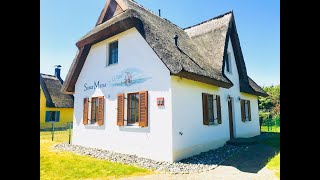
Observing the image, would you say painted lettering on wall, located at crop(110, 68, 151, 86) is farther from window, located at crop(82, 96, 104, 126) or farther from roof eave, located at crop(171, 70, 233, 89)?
roof eave, located at crop(171, 70, 233, 89)

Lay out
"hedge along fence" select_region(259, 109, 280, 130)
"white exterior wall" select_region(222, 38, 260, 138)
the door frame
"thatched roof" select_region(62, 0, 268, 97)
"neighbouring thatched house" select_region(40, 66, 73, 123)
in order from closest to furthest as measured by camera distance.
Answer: "thatched roof" select_region(62, 0, 268, 97) → the door frame → "white exterior wall" select_region(222, 38, 260, 138) → "hedge along fence" select_region(259, 109, 280, 130) → "neighbouring thatched house" select_region(40, 66, 73, 123)

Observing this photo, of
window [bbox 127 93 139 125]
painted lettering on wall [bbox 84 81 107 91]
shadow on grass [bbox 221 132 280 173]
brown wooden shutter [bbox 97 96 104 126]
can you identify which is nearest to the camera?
shadow on grass [bbox 221 132 280 173]

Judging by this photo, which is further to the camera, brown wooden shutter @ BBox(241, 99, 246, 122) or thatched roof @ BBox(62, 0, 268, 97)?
brown wooden shutter @ BBox(241, 99, 246, 122)

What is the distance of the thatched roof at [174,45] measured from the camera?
8.67 meters

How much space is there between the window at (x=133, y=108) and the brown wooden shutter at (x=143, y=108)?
398 mm

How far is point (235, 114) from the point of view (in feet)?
43.2

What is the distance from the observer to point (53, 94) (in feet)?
89.5

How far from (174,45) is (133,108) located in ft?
10.4

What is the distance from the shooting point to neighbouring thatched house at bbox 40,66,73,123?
25.5 meters

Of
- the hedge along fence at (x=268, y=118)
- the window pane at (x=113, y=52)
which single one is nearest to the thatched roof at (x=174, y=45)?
the window pane at (x=113, y=52)

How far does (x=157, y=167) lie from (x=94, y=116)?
5.54 meters

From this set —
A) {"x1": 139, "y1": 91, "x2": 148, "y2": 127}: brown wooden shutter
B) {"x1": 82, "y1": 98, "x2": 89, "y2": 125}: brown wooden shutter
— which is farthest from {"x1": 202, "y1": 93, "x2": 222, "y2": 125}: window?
{"x1": 82, "y1": 98, "x2": 89, "y2": 125}: brown wooden shutter

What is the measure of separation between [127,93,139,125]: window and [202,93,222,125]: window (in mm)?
2827

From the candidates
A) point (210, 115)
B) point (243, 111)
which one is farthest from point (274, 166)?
point (243, 111)
